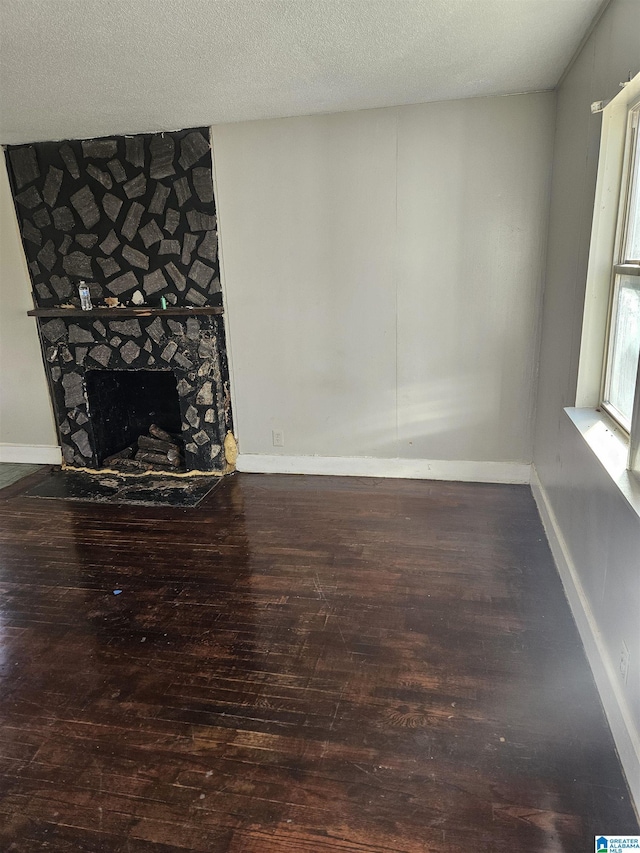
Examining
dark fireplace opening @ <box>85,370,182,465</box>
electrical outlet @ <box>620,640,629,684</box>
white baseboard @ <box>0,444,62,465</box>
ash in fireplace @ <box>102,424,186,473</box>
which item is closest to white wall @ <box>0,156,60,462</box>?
white baseboard @ <box>0,444,62,465</box>

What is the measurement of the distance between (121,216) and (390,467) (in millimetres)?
2676

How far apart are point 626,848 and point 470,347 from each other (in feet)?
9.17

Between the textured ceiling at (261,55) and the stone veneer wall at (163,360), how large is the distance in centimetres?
134

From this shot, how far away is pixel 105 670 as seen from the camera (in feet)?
7.27

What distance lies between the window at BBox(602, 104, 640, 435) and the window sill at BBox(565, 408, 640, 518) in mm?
50

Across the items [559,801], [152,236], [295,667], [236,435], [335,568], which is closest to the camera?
[559,801]

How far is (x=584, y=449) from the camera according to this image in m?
2.30

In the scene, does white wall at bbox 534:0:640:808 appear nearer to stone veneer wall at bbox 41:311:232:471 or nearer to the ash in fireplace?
stone veneer wall at bbox 41:311:232:471

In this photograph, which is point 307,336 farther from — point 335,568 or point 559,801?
point 559,801

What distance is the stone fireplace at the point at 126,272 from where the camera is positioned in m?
3.88

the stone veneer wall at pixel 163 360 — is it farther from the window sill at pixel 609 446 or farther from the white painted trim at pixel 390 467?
the window sill at pixel 609 446

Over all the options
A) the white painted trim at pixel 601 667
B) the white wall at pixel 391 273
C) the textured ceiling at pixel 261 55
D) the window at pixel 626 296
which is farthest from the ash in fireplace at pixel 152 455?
the window at pixel 626 296

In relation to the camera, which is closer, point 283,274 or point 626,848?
point 626,848

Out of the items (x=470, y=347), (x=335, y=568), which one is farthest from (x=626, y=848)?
(x=470, y=347)
